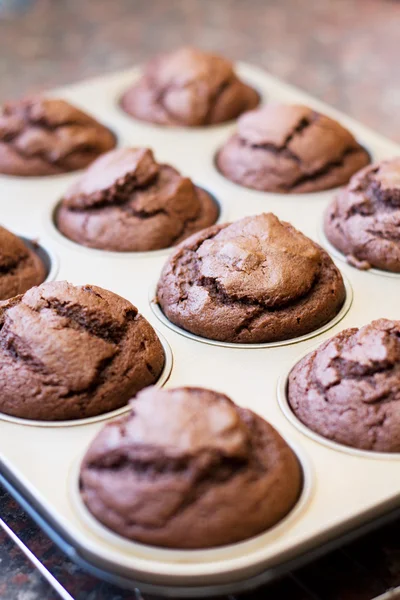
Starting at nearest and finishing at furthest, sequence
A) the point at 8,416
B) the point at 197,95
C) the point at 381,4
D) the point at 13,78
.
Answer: the point at 8,416, the point at 197,95, the point at 13,78, the point at 381,4

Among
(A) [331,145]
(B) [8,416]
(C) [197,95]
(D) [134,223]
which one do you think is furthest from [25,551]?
(C) [197,95]

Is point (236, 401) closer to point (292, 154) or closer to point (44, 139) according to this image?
point (292, 154)

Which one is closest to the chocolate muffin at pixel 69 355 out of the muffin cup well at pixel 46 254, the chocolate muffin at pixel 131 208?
the muffin cup well at pixel 46 254

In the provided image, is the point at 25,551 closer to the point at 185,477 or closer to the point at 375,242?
the point at 185,477

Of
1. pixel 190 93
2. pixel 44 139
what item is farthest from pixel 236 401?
pixel 190 93

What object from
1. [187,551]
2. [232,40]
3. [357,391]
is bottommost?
[232,40]

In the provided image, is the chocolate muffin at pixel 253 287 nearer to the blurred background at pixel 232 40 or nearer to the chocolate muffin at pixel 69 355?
the chocolate muffin at pixel 69 355
